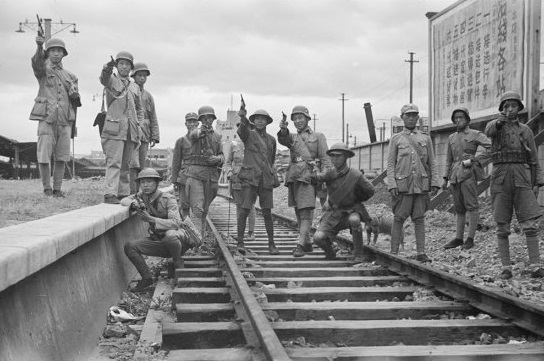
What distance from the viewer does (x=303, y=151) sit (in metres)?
7.37

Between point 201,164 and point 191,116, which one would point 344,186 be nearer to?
point 201,164

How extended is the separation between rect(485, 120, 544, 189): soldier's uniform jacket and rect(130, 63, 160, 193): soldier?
4.78 m

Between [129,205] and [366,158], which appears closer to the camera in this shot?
[129,205]

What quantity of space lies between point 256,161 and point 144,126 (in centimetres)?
262

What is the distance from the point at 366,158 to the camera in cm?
2022

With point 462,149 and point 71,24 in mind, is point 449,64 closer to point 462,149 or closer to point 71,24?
point 462,149

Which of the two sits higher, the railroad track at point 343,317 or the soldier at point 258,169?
the soldier at point 258,169

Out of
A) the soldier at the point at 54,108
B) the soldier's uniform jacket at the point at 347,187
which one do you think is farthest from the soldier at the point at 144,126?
the soldier's uniform jacket at the point at 347,187

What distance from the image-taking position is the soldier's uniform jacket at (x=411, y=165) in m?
6.95

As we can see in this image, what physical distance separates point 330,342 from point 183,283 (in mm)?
2192

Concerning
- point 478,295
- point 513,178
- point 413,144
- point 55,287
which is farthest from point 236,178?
point 55,287

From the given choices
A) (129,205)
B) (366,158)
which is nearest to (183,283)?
(129,205)

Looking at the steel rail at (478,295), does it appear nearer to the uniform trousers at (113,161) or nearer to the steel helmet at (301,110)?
the steel helmet at (301,110)

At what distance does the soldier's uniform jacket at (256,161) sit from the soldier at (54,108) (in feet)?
8.11
